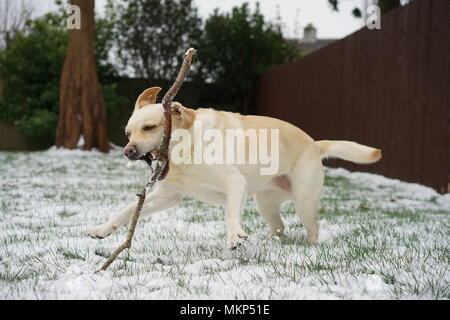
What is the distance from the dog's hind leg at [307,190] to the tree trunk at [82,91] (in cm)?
998

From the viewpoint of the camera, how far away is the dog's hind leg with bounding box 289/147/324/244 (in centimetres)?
302

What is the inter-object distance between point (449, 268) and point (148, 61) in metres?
14.4

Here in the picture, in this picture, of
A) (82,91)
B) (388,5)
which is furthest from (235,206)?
(82,91)

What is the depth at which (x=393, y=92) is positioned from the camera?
725 cm

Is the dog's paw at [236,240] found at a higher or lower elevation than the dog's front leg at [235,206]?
lower

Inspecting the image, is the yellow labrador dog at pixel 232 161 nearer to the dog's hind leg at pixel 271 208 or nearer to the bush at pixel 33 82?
the dog's hind leg at pixel 271 208

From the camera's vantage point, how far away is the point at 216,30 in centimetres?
1519

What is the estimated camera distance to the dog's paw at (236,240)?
2.22 metres

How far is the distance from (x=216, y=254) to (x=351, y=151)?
1.30 meters

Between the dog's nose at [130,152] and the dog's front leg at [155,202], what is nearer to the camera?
the dog's nose at [130,152]

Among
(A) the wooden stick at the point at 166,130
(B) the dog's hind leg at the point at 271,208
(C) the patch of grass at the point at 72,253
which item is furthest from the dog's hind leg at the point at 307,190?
(C) the patch of grass at the point at 72,253

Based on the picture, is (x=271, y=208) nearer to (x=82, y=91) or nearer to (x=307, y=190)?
(x=307, y=190)

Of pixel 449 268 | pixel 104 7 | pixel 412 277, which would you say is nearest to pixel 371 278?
pixel 412 277
